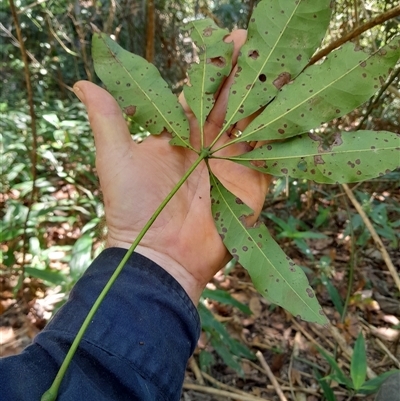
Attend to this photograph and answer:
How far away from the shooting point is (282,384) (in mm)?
1310

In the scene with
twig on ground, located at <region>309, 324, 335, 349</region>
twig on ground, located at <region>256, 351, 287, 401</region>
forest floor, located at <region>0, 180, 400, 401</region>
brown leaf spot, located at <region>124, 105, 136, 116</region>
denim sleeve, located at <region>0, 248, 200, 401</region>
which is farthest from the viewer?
twig on ground, located at <region>309, 324, 335, 349</region>

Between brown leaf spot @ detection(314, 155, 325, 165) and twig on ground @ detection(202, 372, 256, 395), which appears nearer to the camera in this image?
brown leaf spot @ detection(314, 155, 325, 165)

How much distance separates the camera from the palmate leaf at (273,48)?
67 cm

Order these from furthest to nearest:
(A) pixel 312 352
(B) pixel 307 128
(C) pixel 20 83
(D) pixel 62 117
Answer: (C) pixel 20 83, (D) pixel 62 117, (A) pixel 312 352, (B) pixel 307 128

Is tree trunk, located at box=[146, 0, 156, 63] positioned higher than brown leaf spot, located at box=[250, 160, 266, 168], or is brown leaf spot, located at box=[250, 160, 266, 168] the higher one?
tree trunk, located at box=[146, 0, 156, 63]

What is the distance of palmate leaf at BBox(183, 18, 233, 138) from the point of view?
0.77 metres

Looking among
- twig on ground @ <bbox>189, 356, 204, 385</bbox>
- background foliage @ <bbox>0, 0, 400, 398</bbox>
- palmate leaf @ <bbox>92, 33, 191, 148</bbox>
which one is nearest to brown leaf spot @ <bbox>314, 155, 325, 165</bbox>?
palmate leaf @ <bbox>92, 33, 191, 148</bbox>

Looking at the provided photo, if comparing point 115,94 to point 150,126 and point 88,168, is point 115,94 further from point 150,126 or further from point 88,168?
point 88,168

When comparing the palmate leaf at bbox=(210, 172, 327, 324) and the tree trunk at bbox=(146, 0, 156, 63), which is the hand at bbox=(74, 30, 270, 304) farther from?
the tree trunk at bbox=(146, 0, 156, 63)

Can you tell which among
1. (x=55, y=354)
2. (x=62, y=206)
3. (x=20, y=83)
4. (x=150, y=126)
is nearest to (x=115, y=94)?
(x=150, y=126)

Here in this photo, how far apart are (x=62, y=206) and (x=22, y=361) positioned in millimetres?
1411

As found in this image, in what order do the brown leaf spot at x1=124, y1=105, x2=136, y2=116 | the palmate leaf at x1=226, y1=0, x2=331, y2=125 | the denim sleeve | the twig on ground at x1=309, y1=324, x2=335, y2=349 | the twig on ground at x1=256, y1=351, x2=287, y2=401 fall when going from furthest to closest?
the twig on ground at x1=309, y1=324, x2=335, y2=349, the twig on ground at x1=256, y1=351, x2=287, y2=401, the brown leaf spot at x1=124, y1=105, x2=136, y2=116, the palmate leaf at x1=226, y1=0, x2=331, y2=125, the denim sleeve

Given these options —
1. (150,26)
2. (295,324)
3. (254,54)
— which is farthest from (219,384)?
(150,26)

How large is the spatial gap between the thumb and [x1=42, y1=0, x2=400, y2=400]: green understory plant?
64 mm
